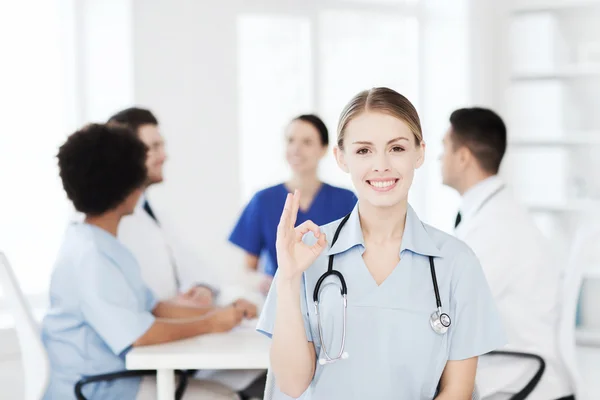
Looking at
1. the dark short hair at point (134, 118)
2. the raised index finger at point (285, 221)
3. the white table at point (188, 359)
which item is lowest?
the white table at point (188, 359)

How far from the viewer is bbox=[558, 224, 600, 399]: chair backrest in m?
2.22

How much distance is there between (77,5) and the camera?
12.8ft

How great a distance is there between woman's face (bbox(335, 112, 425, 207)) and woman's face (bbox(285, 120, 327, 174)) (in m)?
1.66

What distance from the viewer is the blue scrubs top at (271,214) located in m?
3.14

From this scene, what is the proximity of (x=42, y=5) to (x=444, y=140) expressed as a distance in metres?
2.21

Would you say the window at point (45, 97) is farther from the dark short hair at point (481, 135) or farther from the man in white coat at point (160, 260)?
the dark short hair at point (481, 135)

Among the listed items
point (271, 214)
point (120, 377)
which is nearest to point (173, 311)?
point (120, 377)

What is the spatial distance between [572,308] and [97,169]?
4.46ft

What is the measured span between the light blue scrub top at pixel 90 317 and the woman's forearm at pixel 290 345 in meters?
0.72

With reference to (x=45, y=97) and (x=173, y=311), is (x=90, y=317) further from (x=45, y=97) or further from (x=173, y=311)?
(x=45, y=97)

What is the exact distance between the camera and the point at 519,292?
2.29 meters

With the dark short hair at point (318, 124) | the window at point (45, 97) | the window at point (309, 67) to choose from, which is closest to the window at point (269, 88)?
the window at point (309, 67)

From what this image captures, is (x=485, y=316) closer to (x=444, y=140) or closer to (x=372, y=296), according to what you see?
(x=372, y=296)

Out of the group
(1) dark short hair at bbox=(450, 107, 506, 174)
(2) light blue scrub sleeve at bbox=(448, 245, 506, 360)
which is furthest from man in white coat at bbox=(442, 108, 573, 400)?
(2) light blue scrub sleeve at bbox=(448, 245, 506, 360)
